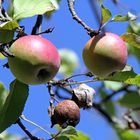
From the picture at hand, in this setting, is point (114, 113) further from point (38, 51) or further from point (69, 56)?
point (38, 51)

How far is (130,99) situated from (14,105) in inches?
67.9

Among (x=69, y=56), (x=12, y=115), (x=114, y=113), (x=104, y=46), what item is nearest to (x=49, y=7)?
(x=104, y=46)

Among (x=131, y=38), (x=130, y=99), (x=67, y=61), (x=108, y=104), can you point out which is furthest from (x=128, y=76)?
(x=67, y=61)

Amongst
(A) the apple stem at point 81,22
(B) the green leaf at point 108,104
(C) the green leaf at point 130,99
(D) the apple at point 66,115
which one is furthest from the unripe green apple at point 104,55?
(B) the green leaf at point 108,104

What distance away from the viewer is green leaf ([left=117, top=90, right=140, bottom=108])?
3.39m

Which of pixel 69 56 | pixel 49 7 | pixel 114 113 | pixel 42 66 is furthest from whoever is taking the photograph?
pixel 69 56

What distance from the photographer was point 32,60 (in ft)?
5.06

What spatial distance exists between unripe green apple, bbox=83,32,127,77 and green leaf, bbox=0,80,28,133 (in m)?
0.26

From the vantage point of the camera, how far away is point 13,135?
144 inches

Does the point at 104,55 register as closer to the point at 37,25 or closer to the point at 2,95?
the point at 37,25

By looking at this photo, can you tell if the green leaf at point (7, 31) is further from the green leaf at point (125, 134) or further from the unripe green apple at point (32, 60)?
the green leaf at point (125, 134)

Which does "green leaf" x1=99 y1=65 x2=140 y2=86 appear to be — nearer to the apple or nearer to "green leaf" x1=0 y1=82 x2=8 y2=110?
the apple

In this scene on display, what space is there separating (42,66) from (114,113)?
207cm

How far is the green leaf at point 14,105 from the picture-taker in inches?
69.9
